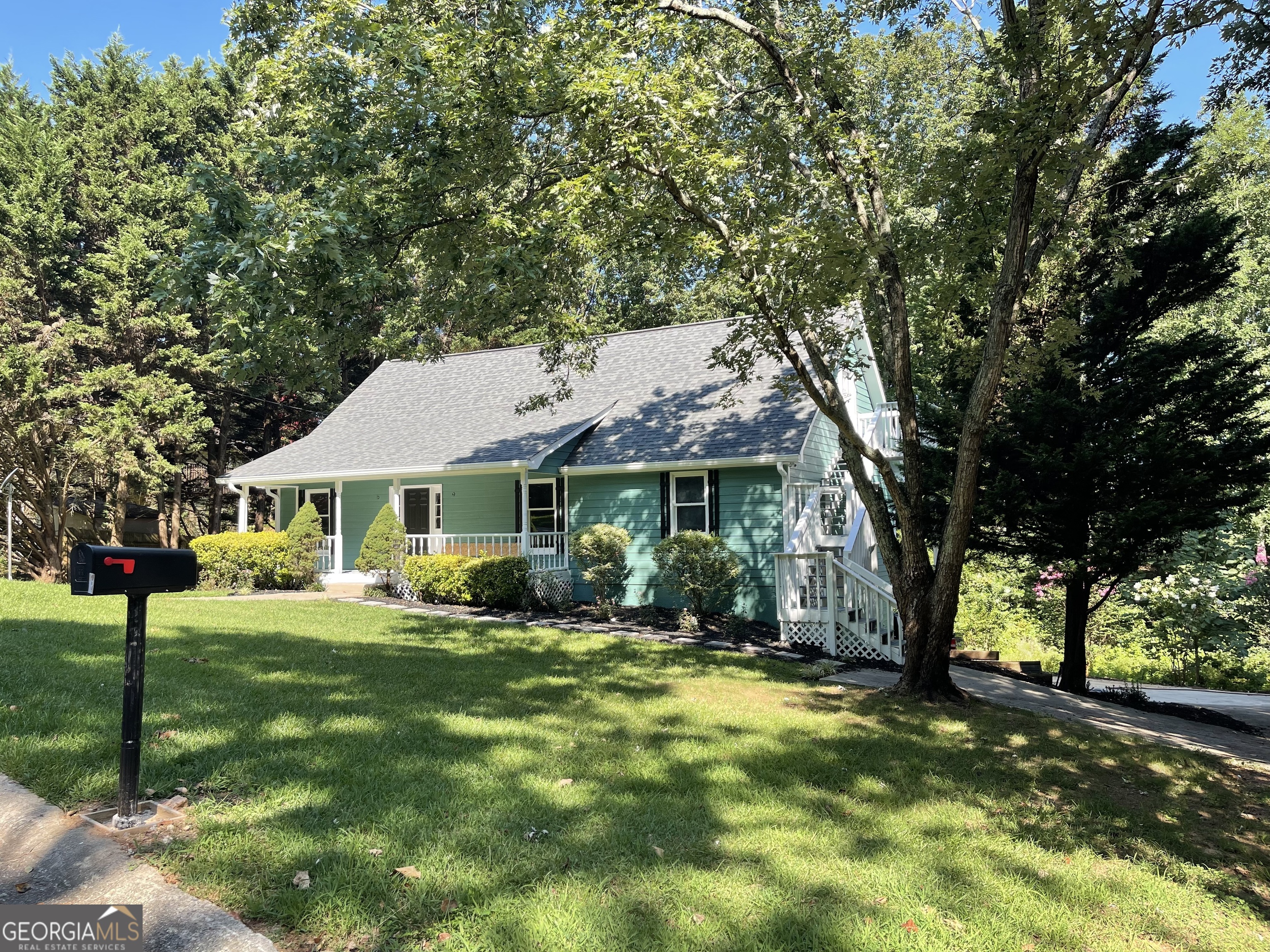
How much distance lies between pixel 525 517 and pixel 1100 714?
33.0ft

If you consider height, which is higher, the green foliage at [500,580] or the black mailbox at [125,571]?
the black mailbox at [125,571]

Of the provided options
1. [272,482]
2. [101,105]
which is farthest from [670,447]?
[101,105]

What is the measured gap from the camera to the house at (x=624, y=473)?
13.5 m

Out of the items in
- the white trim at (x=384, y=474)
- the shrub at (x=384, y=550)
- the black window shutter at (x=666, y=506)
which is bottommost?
the shrub at (x=384, y=550)

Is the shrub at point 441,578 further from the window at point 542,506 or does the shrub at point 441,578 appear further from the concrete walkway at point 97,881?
the concrete walkway at point 97,881

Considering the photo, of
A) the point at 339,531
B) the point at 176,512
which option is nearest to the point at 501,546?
the point at 339,531

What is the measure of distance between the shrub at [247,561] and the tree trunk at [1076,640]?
600 inches

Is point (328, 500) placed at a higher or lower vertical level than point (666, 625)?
higher

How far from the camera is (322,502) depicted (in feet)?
73.2

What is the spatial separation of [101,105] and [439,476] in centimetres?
1827

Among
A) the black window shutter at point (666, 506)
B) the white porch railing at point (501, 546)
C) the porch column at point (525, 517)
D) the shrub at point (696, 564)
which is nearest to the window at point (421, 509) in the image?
the white porch railing at point (501, 546)

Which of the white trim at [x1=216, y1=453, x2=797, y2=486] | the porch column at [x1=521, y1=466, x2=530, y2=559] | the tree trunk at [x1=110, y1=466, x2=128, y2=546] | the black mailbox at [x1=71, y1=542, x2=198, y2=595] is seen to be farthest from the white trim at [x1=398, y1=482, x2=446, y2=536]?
the black mailbox at [x1=71, y1=542, x2=198, y2=595]

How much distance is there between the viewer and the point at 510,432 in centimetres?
1697

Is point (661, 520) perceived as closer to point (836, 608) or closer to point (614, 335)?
point (836, 608)
